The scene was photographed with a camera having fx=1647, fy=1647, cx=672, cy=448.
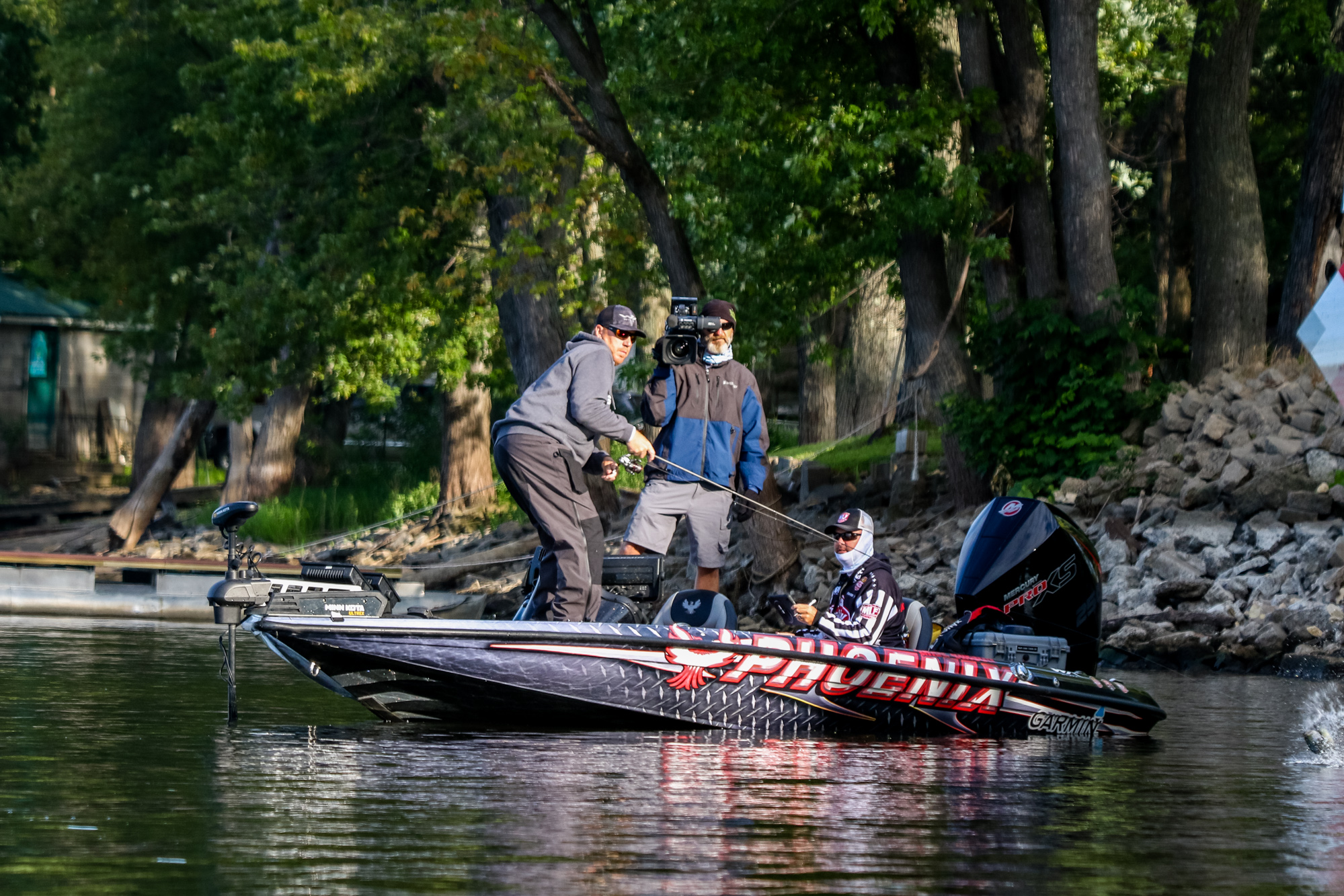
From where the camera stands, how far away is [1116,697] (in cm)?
862

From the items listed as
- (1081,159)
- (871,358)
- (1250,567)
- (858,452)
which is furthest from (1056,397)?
(871,358)

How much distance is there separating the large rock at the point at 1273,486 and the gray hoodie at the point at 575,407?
807 cm

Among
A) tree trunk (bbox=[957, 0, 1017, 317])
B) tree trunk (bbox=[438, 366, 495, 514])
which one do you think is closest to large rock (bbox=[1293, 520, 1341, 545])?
tree trunk (bbox=[957, 0, 1017, 317])

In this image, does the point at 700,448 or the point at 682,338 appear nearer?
the point at 682,338

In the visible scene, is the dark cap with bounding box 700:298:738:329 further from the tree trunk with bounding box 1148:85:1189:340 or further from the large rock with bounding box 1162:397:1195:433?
the tree trunk with bounding box 1148:85:1189:340

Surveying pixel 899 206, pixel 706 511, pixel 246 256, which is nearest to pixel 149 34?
pixel 246 256

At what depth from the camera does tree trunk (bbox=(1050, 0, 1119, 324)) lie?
51.5 ft

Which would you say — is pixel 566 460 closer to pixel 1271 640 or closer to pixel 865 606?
pixel 865 606

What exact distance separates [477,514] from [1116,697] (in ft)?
55.6

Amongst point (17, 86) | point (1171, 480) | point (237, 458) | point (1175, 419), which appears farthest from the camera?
point (17, 86)

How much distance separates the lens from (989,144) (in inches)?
645

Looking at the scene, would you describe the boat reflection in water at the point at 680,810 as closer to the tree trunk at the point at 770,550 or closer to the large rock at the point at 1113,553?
the large rock at the point at 1113,553

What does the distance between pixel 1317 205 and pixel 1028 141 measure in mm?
3110

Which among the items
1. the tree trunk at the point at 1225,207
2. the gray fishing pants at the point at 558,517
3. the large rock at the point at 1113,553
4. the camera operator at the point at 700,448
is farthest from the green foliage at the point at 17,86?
the gray fishing pants at the point at 558,517
